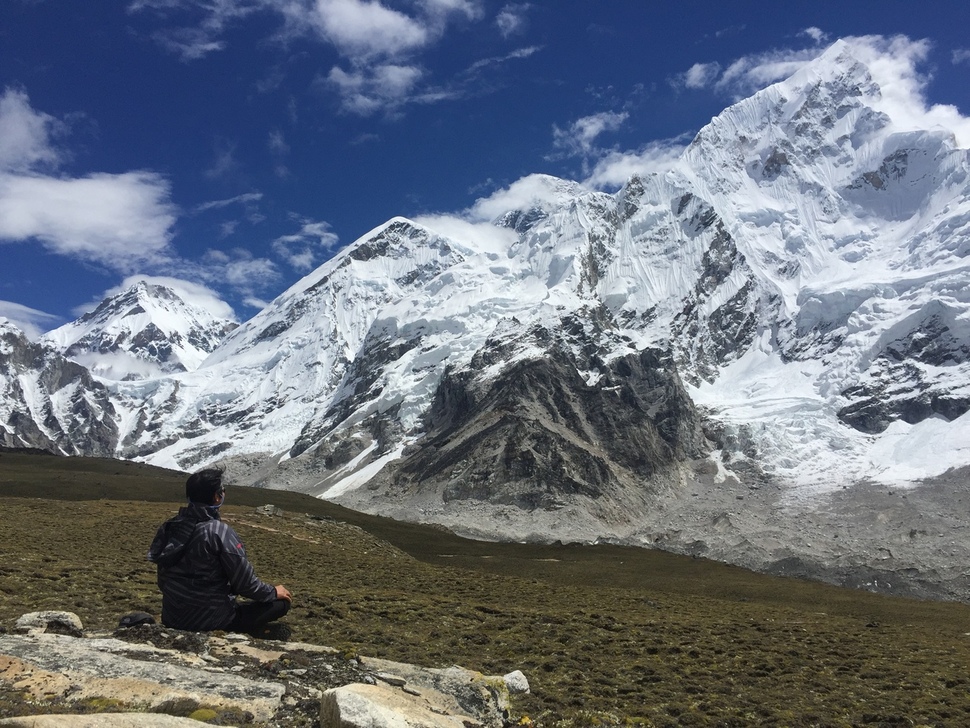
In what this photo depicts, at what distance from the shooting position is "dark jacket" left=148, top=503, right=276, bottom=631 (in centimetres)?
1248

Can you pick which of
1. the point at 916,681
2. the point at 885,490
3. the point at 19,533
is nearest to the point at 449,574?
the point at 19,533

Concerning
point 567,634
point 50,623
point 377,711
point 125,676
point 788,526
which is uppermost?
point 788,526

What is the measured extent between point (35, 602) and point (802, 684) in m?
20.5

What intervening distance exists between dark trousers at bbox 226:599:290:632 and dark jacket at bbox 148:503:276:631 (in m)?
0.52

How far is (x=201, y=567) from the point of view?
12586 millimetres

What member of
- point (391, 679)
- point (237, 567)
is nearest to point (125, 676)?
point (237, 567)

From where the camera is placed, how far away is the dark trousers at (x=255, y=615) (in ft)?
45.0

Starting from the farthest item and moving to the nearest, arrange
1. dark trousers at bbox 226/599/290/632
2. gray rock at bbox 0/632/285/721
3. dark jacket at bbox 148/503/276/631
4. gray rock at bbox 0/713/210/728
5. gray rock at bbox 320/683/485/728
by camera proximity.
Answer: dark trousers at bbox 226/599/290/632, dark jacket at bbox 148/503/276/631, gray rock at bbox 0/632/285/721, gray rock at bbox 320/683/485/728, gray rock at bbox 0/713/210/728

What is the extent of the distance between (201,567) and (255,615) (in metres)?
1.93

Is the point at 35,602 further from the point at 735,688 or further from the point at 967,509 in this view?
the point at 967,509

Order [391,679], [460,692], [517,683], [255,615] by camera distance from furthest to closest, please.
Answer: [517,683]
[255,615]
[391,679]
[460,692]

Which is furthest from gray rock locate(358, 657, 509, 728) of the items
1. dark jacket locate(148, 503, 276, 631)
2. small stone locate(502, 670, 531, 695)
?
dark jacket locate(148, 503, 276, 631)

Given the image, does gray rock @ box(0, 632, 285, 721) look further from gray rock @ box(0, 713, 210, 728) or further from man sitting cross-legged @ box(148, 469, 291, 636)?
gray rock @ box(0, 713, 210, 728)

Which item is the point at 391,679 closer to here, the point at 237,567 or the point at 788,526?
the point at 237,567
